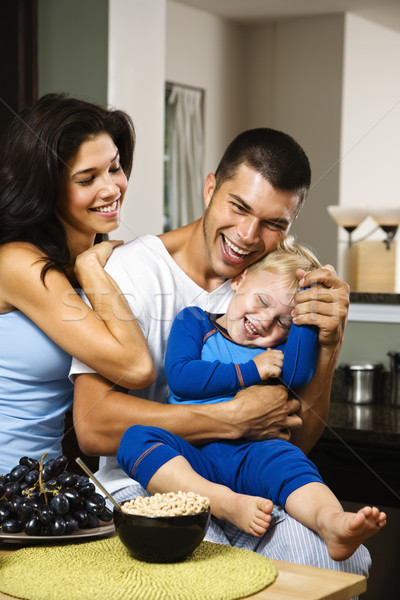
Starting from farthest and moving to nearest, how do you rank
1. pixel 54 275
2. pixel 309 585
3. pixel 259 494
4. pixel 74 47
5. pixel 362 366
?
pixel 74 47 < pixel 362 366 < pixel 54 275 < pixel 259 494 < pixel 309 585

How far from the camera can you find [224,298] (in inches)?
75.2

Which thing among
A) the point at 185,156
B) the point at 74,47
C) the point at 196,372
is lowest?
the point at 196,372

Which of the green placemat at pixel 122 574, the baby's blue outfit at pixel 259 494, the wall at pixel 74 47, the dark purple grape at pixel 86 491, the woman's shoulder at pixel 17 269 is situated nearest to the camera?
the green placemat at pixel 122 574

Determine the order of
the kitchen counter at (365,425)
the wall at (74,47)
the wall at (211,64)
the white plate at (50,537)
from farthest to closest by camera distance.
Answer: the wall at (211,64) → the wall at (74,47) → the kitchen counter at (365,425) → the white plate at (50,537)

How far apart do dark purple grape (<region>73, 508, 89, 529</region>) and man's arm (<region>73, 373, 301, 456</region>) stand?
0.39 meters

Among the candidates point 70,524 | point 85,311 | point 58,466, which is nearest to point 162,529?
point 70,524

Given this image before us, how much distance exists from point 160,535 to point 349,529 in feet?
1.11

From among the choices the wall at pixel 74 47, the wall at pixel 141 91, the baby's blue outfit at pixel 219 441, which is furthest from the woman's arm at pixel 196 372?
the wall at pixel 74 47

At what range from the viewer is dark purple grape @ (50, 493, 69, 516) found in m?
1.16

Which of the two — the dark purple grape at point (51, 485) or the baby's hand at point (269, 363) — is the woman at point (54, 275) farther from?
the dark purple grape at point (51, 485)

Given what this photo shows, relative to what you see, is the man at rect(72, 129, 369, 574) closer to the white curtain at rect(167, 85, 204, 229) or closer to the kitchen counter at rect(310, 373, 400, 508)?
the kitchen counter at rect(310, 373, 400, 508)

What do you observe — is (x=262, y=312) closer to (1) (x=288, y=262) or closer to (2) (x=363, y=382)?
(1) (x=288, y=262)

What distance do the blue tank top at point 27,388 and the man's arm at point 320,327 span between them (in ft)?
1.95

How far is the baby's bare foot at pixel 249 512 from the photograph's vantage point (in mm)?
1262
